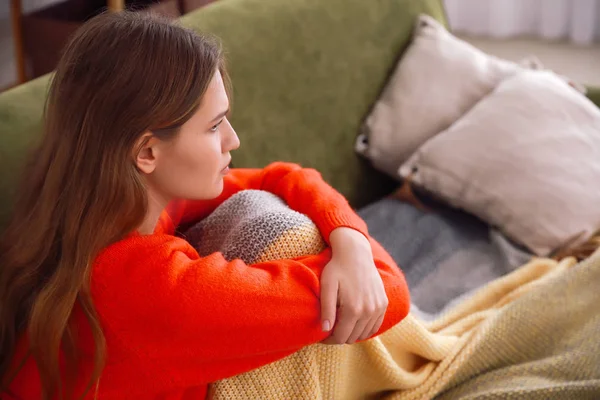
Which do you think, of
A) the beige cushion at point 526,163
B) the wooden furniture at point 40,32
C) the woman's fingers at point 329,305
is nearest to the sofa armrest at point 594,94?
the beige cushion at point 526,163

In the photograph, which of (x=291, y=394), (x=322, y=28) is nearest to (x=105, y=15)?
(x=291, y=394)

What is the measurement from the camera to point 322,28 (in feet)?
5.88

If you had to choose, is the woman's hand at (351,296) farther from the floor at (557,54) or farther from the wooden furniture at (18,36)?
the floor at (557,54)

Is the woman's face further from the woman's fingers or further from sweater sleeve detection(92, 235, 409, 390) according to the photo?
the woman's fingers

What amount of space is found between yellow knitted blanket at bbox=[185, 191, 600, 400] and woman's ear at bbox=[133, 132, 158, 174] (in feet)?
0.68

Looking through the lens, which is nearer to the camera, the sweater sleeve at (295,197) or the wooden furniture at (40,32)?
the sweater sleeve at (295,197)

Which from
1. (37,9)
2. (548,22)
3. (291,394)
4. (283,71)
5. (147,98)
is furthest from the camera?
(548,22)

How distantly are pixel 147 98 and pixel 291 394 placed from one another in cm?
47

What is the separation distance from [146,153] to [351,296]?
0.34 meters

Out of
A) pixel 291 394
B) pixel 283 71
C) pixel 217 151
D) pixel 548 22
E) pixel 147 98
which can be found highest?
pixel 147 98

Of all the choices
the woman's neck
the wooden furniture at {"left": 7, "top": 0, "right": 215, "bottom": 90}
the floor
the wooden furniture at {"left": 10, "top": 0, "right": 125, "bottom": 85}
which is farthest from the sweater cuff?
the floor

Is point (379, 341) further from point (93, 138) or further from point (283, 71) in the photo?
point (283, 71)

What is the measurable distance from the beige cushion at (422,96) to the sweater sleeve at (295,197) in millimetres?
583

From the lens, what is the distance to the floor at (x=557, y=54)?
314cm
